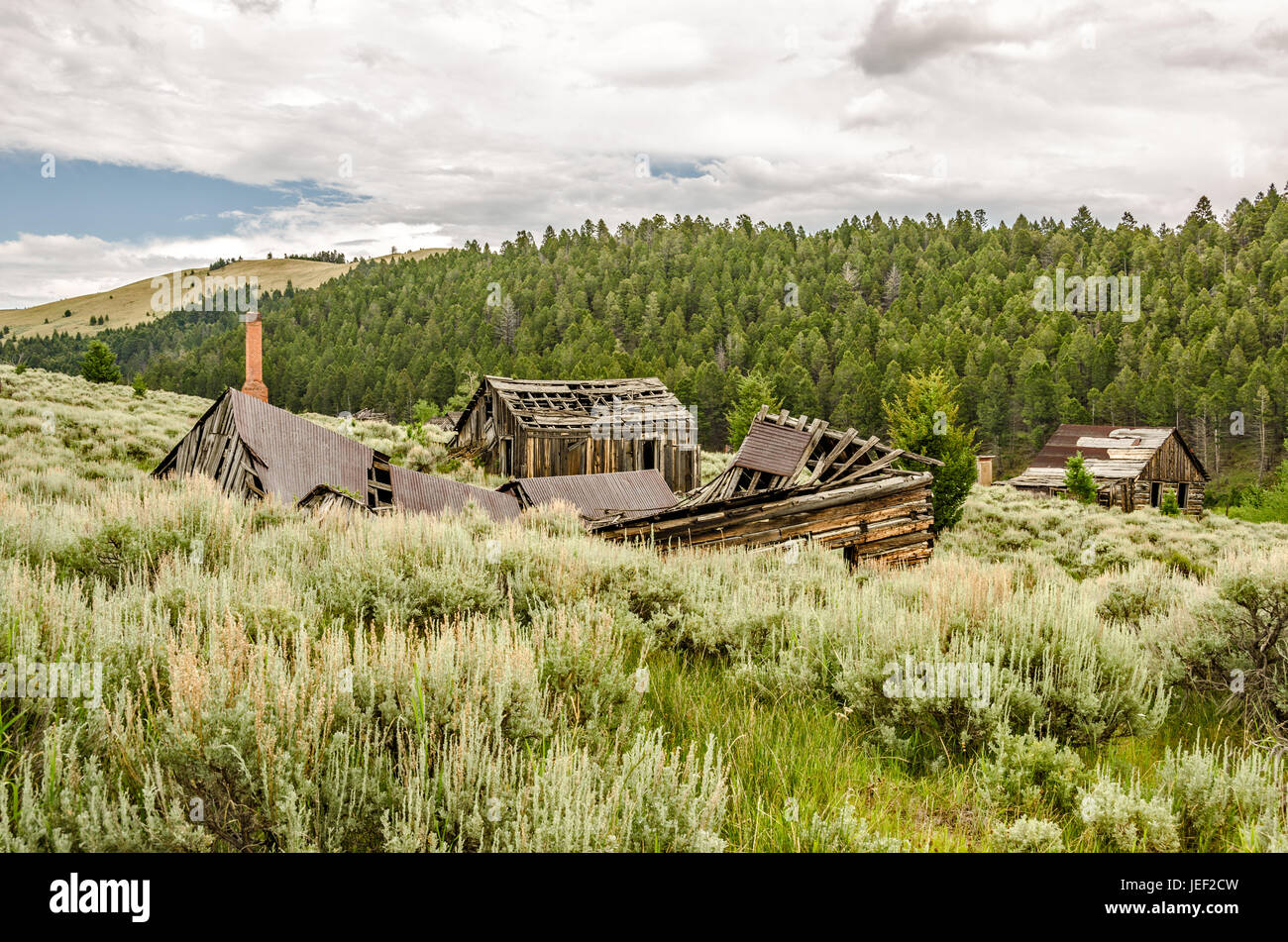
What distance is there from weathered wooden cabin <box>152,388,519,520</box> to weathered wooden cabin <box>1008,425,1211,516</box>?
46.9m

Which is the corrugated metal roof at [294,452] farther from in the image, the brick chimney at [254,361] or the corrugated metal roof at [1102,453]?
the corrugated metal roof at [1102,453]

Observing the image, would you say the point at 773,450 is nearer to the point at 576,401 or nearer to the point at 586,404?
the point at 586,404

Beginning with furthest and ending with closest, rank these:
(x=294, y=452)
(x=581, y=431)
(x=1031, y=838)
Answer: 1. (x=581, y=431)
2. (x=294, y=452)
3. (x=1031, y=838)

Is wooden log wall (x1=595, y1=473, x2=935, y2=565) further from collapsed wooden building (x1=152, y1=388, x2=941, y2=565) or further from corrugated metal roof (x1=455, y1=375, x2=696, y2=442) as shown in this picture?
corrugated metal roof (x1=455, y1=375, x2=696, y2=442)

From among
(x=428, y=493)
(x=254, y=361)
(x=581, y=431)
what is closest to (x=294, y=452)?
(x=428, y=493)

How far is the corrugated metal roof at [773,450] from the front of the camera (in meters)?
14.4

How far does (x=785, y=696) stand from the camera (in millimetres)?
4859

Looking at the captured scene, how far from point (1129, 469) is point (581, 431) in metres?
37.1

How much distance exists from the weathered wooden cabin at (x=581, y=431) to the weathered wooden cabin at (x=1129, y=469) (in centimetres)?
2780

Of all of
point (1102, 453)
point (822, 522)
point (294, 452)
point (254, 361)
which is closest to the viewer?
point (294, 452)

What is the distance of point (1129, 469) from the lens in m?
47.9
